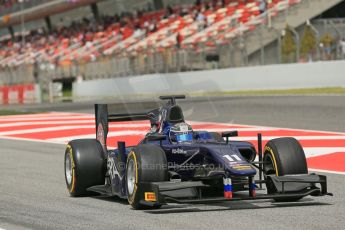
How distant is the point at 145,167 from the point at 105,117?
70.1 inches

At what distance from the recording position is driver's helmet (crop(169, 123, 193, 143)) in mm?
8227

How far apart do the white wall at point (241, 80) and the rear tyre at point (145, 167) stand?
16.6m

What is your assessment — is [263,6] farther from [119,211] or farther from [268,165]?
[119,211]

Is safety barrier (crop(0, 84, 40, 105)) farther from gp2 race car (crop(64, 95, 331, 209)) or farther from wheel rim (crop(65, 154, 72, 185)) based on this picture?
gp2 race car (crop(64, 95, 331, 209))

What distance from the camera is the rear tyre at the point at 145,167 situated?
7.59 m

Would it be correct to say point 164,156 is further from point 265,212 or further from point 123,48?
point 123,48

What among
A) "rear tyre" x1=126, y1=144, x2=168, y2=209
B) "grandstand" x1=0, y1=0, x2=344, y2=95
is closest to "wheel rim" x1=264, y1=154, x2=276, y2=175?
"rear tyre" x1=126, y1=144, x2=168, y2=209

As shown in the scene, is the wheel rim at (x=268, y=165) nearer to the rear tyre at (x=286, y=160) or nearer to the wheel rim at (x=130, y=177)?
the rear tyre at (x=286, y=160)

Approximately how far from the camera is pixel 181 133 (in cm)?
824

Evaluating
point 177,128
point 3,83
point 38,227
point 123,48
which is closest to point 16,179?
point 177,128

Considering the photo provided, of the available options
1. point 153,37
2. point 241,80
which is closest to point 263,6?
point 241,80

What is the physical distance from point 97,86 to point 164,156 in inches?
1265

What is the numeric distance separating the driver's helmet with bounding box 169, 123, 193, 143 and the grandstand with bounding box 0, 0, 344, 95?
2049cm

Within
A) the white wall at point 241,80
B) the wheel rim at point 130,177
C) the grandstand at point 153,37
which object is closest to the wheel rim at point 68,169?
the wheel rim at point 130,177
